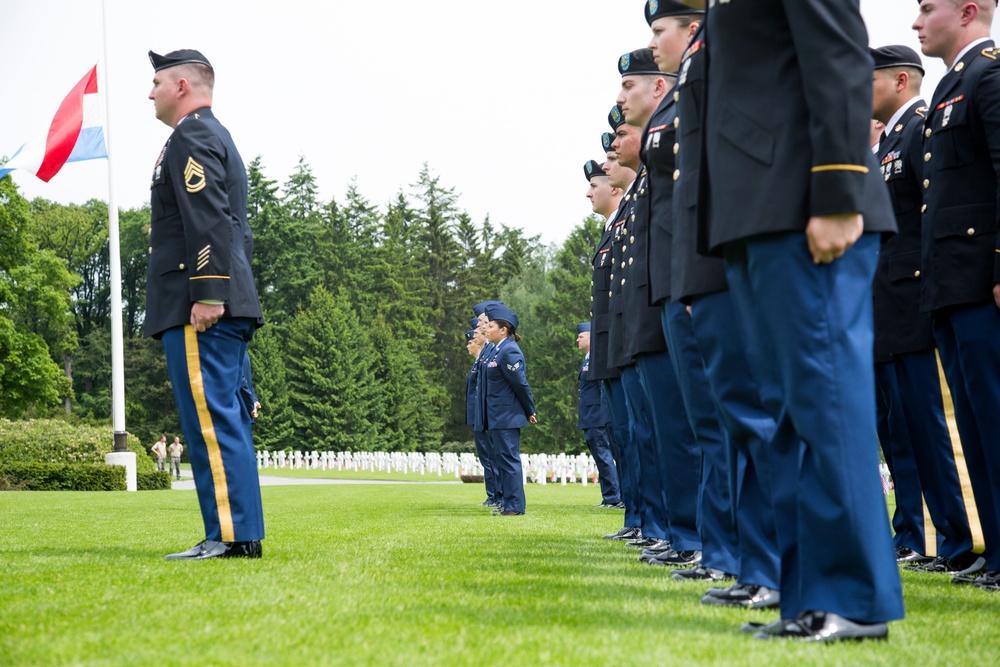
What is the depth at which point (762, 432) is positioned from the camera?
13.2 ft

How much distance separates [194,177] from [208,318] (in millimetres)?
805

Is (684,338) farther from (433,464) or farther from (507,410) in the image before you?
(433,464)

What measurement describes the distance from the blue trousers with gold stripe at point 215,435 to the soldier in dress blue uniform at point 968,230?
3.56m

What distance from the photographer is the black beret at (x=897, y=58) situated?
21.9ft

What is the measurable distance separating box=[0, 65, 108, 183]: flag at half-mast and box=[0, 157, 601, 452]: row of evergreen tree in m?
35.1

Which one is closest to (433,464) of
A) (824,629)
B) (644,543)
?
(644,543)

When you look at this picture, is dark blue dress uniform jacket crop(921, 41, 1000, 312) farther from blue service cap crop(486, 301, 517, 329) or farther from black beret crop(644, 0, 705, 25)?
blue service cap crop(486, 301, 517, 329)

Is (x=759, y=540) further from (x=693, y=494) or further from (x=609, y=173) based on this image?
(x=609, y=173)

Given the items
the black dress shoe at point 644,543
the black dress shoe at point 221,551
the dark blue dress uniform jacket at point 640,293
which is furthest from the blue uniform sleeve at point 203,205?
the black dress shoe at point 644,543

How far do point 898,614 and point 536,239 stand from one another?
84.3 metres

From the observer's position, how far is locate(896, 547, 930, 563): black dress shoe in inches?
254

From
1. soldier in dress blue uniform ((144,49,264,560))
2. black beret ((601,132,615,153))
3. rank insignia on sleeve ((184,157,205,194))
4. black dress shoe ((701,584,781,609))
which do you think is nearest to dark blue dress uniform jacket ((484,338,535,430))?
black beret ((601,132,615,153))

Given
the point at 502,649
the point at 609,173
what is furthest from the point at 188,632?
the point at 609,173

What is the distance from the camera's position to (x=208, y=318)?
5.84m
